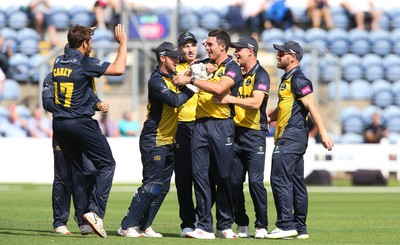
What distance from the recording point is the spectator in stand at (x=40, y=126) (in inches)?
1076

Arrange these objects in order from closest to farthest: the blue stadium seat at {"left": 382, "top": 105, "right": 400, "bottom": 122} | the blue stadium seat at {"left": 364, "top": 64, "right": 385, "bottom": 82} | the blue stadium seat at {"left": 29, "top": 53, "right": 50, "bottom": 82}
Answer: the blue stadium seat at {"left": 29, "top": 53, "right": 50, "bottom": 82} → the blue stadium seat at {"left": 382, "top": 105, "right": 400, "bottom": 122} → the blue stadium seat at {"left": 364, "top": 64, "right": 385, "bottom": 82}

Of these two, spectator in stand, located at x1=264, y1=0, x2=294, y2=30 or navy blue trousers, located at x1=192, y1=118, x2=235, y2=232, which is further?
spectator in stand, located at x1=264, y1=0, x2=294, y2=30

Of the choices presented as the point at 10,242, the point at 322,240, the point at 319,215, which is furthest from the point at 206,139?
the point at 319,215

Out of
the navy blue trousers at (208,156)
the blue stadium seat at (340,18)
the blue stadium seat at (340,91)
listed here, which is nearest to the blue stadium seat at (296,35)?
the blue stadium seat at (340,18)

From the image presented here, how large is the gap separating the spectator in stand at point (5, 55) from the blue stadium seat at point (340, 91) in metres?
9.07

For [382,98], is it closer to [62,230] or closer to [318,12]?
[318,12]

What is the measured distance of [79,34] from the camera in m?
12.0

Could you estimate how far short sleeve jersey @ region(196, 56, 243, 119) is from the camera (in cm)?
1220

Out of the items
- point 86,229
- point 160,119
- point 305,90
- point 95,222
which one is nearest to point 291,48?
point 305,90

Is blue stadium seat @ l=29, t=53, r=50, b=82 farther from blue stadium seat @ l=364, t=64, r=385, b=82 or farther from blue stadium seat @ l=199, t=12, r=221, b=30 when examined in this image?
blue stadium seat @ l=364, t=64, r=385, b=82

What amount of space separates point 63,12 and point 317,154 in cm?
954

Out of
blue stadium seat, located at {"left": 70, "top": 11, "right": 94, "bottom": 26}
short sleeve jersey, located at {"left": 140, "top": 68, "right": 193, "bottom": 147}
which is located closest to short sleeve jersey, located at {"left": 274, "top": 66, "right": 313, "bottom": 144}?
short sleeve jersey, located at {"left": 140, "top": 68, "right": 193, "bottom": 147}

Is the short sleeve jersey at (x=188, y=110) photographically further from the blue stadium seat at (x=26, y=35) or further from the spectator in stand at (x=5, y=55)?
the blue stadium seat at (x=26, y=35)

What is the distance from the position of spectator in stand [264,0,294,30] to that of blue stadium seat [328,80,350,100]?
2.53 meters
